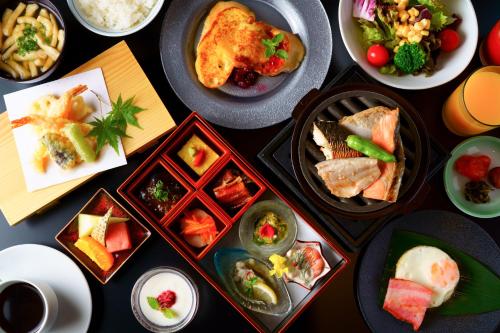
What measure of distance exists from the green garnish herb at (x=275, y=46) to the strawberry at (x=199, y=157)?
52cm

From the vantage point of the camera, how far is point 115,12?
2.21m

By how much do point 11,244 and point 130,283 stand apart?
0.60 meters

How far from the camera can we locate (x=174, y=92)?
2.25m

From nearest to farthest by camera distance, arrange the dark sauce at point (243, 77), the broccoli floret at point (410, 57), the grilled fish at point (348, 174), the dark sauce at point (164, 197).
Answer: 1. the grilled fish at point (348, 174)
2. the broccoli floret at point (410, 57)
3. the dark sauce at point (164, 197)
4. the dark sauce at point (243, 77)

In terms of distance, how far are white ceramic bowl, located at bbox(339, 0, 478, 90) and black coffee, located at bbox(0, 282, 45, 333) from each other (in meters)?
1.76

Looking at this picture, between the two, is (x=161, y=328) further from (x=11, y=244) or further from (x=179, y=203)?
(x=11, y=244)

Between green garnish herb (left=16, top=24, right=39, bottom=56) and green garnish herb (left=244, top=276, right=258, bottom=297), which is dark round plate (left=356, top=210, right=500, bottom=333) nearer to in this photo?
green garnish herb (left=244, top=276, right=258, bottom=297)

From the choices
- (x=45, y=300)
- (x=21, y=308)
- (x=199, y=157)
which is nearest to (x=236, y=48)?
(x=199, y=157)

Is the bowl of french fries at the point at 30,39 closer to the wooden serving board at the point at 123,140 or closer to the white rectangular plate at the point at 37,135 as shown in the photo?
the white rectangular plate at the point at 37,135

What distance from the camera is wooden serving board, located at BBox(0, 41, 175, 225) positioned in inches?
A: 85.5

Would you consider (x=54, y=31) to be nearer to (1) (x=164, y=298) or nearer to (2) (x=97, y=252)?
(2) (x=97, y=252)

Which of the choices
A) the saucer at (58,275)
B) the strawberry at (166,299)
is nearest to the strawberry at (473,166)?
the strawberry at (166,299)

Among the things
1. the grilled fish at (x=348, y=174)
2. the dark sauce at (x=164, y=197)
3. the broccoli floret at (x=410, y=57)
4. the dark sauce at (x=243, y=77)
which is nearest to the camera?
the grilled fish at (x=348, y=174)

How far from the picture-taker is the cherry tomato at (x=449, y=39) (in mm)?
2078
